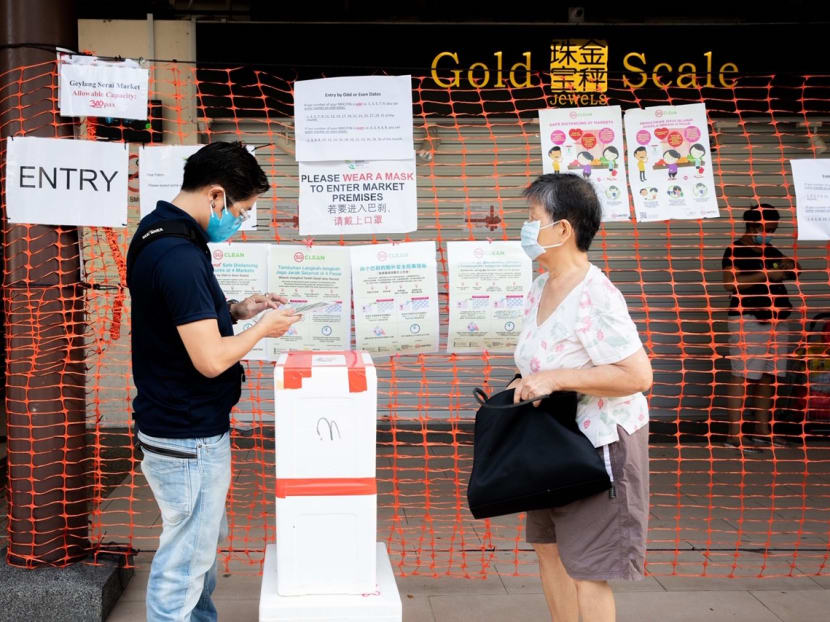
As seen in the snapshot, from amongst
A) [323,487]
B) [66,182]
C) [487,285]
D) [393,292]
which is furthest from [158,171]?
[323,487]

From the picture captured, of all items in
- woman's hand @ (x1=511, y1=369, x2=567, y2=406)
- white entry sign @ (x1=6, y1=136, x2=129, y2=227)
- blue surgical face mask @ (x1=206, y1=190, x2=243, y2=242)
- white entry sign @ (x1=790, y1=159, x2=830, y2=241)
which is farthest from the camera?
white entry sign @ (x1=790, y1=159, x2=830, y2=241)

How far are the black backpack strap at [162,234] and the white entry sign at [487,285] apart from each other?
1.55 m

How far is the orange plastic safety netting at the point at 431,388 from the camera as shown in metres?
3.39

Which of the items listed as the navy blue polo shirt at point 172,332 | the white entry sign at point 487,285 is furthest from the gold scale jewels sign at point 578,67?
the navy blue polo shirt at point 172,332

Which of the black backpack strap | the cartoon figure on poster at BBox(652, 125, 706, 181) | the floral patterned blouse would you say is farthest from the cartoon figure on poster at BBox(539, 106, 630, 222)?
the black backpack strap

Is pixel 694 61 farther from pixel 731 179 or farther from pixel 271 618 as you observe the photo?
pixel 271 618

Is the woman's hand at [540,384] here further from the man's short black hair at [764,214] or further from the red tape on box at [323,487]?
the man's short black hair at [764,214]

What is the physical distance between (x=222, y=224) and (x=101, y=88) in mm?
1435

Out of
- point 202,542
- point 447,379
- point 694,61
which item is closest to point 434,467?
point 447,379

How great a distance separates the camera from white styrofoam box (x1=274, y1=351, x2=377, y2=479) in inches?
92.0

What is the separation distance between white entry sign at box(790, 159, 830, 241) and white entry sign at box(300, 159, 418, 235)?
1934mm

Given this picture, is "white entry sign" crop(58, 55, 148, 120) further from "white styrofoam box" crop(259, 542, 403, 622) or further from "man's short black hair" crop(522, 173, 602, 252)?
"white styrofoam box" crop(259, 542, 403, 622)

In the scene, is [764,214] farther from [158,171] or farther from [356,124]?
[158,171]

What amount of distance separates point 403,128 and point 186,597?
2.23 m
